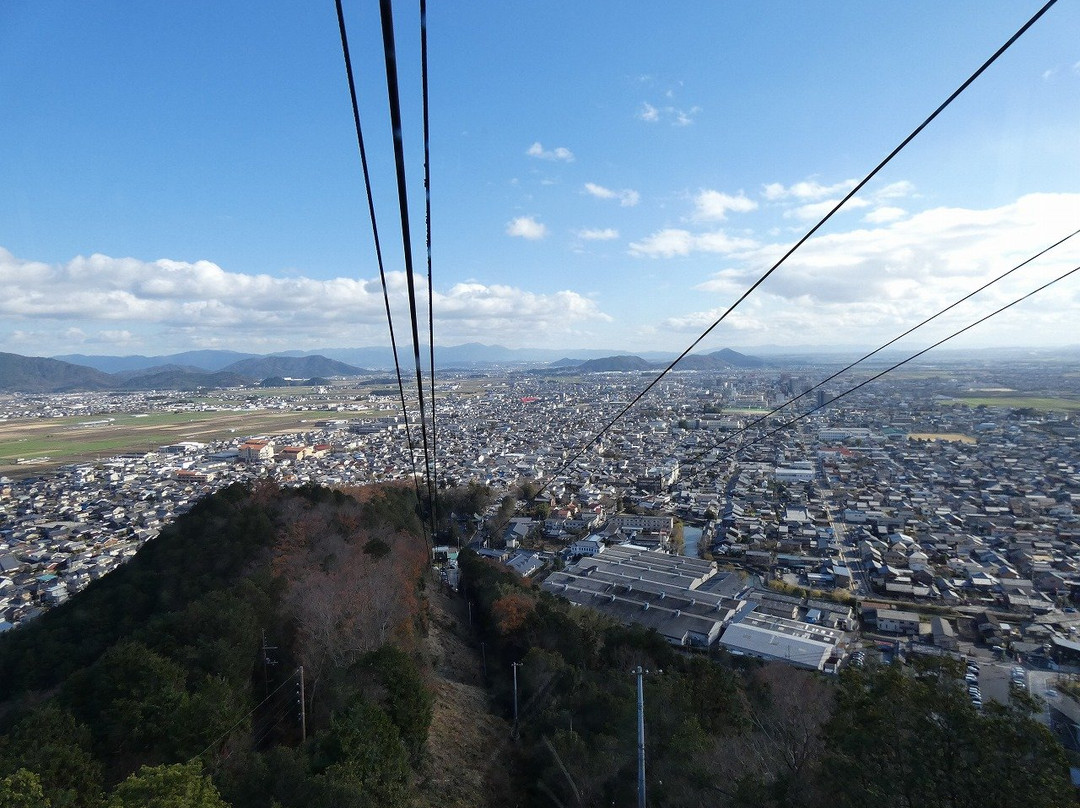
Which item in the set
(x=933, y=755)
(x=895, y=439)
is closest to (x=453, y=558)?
(x=933, y=755)

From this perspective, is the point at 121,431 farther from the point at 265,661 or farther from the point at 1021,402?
the point at 1021,402

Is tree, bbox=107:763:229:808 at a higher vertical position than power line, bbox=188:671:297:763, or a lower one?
higher

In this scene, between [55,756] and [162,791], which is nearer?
[162,791]

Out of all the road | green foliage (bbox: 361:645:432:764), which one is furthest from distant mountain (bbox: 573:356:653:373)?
green foliage (bbox: 361:645:432:764)

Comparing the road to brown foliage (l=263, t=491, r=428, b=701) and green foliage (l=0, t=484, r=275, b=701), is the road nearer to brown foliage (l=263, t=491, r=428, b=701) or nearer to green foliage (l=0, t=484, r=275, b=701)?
brown foliage (l=263, t=491, r=428, b=701)

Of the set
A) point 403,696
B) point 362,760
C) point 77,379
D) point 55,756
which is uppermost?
point 77,379

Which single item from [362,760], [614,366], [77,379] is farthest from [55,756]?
[77,379]
